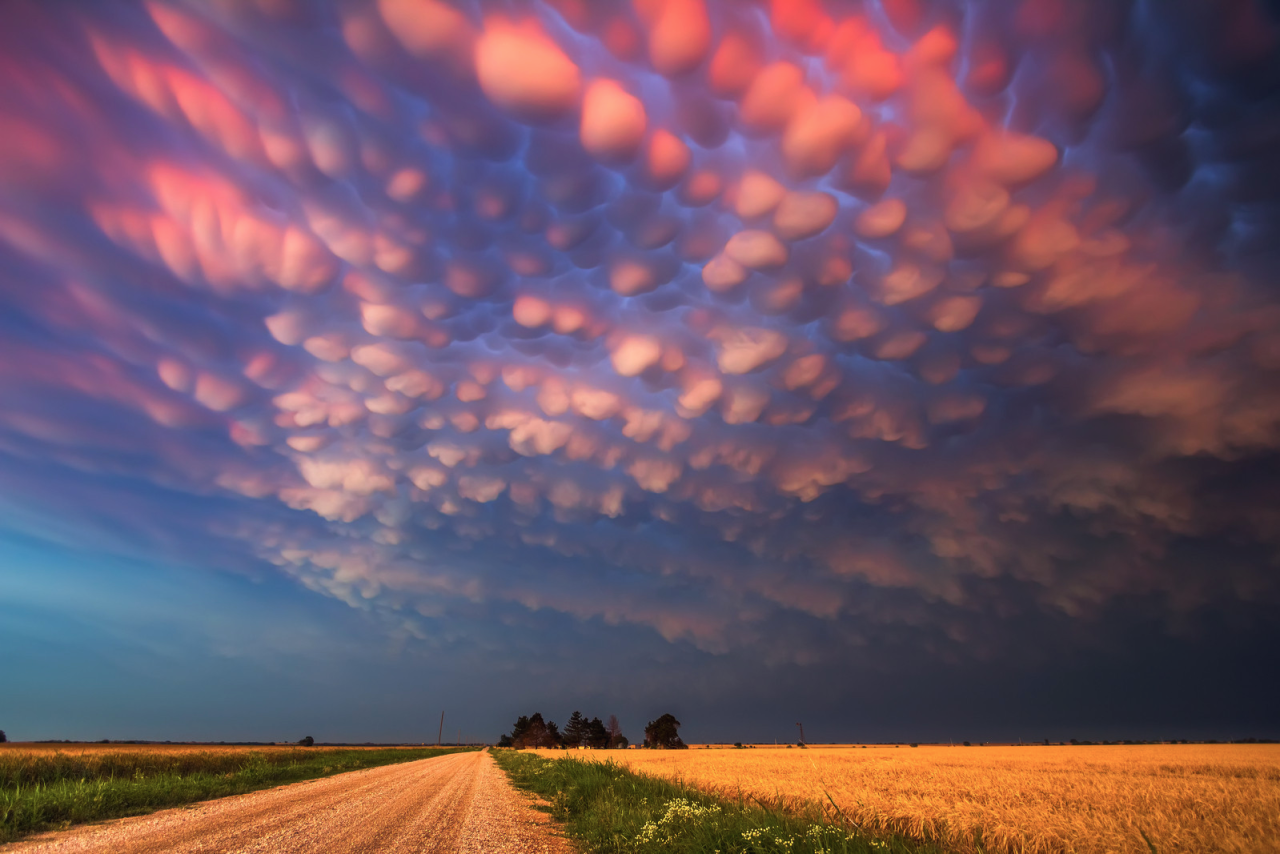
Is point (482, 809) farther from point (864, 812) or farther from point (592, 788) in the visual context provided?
point (864, 812)

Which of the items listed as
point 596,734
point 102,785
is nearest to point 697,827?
point 102,785

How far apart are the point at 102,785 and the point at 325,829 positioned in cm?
1010

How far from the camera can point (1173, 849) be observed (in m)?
8.27

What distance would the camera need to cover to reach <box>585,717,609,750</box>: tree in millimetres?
151375

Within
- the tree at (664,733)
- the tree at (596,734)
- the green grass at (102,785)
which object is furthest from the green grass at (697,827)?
the tree at (596,734)

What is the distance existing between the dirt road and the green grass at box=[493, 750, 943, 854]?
1.19 meters

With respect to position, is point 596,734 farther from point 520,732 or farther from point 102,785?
point 102,785

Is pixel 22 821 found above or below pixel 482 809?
above

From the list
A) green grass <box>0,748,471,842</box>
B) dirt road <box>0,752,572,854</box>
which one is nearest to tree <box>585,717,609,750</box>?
green grass <box>0,748,471,842</box>

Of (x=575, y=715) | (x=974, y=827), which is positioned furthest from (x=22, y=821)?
(x=575, y=715)

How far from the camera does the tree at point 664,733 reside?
13425 cm

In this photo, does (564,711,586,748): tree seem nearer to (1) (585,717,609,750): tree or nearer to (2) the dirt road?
(1) (585,717,609,750): tree

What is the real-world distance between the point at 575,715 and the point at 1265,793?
537 ft

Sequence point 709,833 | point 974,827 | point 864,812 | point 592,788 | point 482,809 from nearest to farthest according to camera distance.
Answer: point 709,833 < point 974,827 < point 864,812 < point 482,809 < point 592,788
